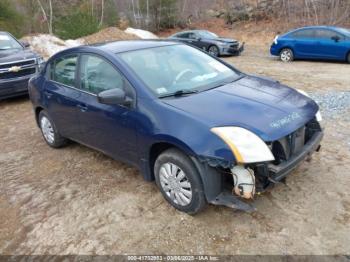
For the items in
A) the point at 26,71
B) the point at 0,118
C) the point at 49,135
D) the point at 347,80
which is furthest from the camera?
the point at 347,80

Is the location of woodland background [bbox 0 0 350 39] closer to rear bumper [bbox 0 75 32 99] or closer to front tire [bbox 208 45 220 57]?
front tire [bbox 208 45 220 57]

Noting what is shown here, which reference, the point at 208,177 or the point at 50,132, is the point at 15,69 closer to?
the point at 50,132

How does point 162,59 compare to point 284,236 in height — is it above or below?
above

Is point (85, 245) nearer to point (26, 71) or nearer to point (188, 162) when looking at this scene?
point (188, 162)

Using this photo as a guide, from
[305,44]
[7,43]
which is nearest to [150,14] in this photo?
[305,44]

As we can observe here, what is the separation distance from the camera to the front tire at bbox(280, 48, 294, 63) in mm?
14120

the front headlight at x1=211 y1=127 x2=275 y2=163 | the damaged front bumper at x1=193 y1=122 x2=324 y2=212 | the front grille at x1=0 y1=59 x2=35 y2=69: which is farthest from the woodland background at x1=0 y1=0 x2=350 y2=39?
the front headlight at x1=211 y1=127 x2=275 y2=163

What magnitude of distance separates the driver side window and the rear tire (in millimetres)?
1257

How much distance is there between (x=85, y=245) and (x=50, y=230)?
1.63 feet

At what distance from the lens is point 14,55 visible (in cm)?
854

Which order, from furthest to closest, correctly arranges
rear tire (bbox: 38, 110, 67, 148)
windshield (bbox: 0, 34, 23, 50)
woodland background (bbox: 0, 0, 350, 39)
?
woodland background (bbox: 0, 0, 350, 39), windshield (bbox: 0, 34, 23, 50), rear tire (bbox: 38, 110, 67, 148)

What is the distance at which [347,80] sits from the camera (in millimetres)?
9430

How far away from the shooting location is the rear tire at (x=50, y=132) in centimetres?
529

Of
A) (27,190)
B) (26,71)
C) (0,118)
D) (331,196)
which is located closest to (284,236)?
(331,196)
